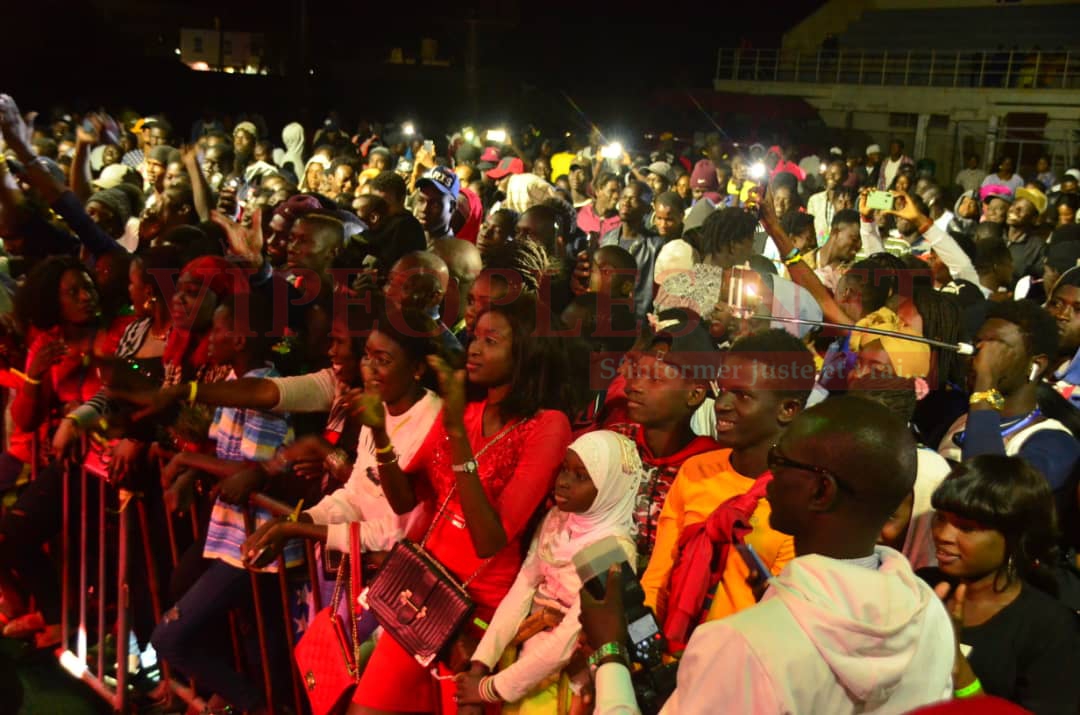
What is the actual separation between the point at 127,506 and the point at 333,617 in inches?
49.4

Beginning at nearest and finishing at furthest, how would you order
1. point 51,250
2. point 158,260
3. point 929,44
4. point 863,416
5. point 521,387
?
point 863,416 < point 521,387 < point 158,260 < point 51,250 < point 929,44

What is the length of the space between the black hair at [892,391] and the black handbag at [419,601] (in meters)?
1.44

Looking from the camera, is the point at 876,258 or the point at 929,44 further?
the point at 929,44

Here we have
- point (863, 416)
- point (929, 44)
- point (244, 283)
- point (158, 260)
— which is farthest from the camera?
point (929, 44)

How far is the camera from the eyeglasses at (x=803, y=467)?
6.78 ft

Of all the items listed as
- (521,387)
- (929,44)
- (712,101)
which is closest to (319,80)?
(712,101)

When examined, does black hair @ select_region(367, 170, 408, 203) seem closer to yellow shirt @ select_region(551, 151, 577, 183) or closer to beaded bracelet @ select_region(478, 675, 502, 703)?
beaded bracelet @ select_region(478, 675, 502, 703)

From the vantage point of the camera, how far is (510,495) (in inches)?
125

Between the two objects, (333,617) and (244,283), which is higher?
(244,283)

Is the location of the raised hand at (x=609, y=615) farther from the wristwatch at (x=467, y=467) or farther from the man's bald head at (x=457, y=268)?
the man's bald head at (x=457, y=268)

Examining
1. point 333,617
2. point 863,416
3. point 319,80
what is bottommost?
point 333,617

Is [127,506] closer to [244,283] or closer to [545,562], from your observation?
[244,283]

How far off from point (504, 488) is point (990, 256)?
4.95 metres

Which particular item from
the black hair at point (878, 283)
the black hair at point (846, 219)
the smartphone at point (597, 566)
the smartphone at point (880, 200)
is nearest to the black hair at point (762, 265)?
the black hair at point (878, 283)
